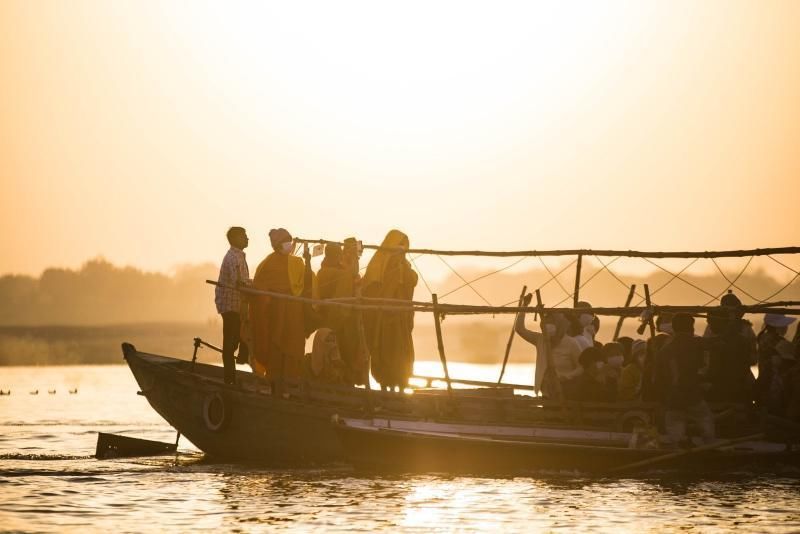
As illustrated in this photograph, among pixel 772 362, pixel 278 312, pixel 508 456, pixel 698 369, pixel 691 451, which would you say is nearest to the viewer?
pixel 691 451

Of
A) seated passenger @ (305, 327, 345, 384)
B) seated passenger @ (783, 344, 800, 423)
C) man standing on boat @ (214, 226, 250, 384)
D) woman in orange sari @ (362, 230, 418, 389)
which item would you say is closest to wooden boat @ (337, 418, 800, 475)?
seated passenger @ (783, 344, 800, 423)

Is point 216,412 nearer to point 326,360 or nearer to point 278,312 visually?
point 326,360

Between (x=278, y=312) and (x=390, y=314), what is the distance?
173 cm

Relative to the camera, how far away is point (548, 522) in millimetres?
16953

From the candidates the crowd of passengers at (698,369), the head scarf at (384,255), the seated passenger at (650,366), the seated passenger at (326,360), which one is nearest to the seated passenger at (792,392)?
the crowd of passengers at (698,369)

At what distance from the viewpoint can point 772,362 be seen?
2048cm

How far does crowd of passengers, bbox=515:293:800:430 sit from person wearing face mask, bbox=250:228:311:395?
3530 millimetres

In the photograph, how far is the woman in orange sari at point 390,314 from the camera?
22.4m

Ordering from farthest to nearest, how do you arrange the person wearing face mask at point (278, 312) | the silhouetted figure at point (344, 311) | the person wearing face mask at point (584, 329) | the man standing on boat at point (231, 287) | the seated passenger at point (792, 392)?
the silhouetted figure at point (344, 311) → the person wearing face mask at point (278, 312) → the man standing on boat at point (231, 287) → the person wearing face mask at point (584, 329) → the seated passenger at point (792, 392)

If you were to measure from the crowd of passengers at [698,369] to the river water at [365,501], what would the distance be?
45.6 inches

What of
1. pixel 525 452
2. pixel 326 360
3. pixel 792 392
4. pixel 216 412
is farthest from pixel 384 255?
pixel 792 392

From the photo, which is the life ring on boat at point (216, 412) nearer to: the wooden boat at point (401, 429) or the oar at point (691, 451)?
the wooden boat at point (401, 429)

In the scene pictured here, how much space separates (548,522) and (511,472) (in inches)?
139

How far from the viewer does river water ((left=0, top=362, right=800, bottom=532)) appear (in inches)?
661
